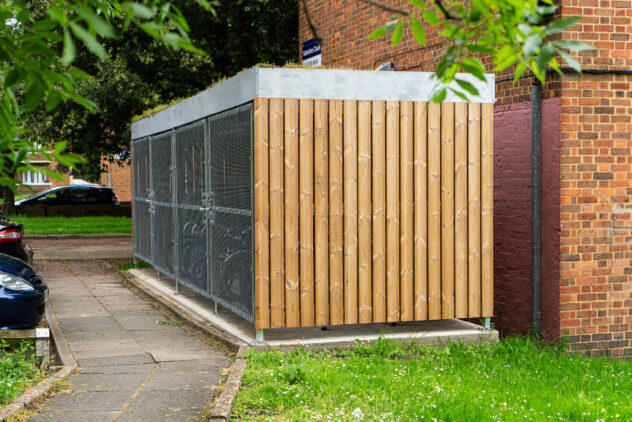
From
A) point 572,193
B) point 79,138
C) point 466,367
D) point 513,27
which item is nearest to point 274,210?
point 466,367

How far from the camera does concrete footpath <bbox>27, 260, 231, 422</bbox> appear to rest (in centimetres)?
606

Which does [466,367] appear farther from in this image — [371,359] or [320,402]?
[320,402]

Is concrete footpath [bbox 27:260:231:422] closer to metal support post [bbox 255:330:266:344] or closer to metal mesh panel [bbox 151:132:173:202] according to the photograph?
metal support post [bbox 255:330:266:344]

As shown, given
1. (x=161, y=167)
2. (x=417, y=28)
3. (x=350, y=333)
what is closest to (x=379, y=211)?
(x=350, y=333)

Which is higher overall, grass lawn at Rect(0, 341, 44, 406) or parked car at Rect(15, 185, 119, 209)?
parked car at Rect(15, 185, 119, 209)

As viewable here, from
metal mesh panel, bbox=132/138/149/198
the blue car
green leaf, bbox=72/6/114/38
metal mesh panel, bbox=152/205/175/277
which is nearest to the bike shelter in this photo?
the blue car

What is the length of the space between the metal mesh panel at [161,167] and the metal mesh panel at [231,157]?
2.73 m

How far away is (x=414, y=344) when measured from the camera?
26.3 ft

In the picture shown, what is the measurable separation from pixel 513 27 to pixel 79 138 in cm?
1755

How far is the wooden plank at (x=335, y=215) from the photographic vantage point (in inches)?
309

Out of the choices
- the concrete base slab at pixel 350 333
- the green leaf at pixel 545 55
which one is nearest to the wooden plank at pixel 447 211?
the concrete base slab at pixel 350 333

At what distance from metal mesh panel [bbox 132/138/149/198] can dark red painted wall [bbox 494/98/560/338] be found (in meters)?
6.69

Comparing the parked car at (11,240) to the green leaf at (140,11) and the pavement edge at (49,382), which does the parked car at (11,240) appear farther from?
the green leaf at (140,11)

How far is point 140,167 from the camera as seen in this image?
47.8 ft
